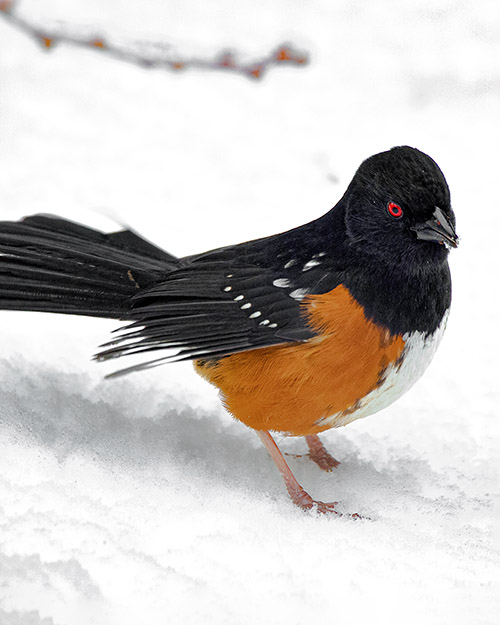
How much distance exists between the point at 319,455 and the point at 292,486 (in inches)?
13.1

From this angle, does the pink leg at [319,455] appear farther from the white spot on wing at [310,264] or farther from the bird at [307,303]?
the white spot on wing at [310,264]

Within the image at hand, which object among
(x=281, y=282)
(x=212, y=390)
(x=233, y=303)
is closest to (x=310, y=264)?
(x=281, y=282)

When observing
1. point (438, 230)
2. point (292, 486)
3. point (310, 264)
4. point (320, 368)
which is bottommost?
point (292, 486)

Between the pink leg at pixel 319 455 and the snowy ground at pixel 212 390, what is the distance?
4 centimetres

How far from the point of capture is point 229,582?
92.8 inches

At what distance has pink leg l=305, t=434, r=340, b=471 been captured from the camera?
3.19 m

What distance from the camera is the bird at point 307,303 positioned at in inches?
103

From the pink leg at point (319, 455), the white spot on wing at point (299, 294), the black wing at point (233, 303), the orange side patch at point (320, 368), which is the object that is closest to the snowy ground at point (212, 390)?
the pink leg at point (319, 455)

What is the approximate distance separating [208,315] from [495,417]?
1344 mm

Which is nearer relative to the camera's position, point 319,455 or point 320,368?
point 320,368

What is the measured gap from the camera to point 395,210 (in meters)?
2.66

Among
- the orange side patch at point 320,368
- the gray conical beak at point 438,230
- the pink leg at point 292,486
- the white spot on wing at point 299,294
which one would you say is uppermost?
the gray conical beak at point 438,230

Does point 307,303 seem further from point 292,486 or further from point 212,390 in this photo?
point 212,390

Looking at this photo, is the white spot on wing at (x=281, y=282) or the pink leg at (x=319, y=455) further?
the pink leg at (x=319, y=455)
